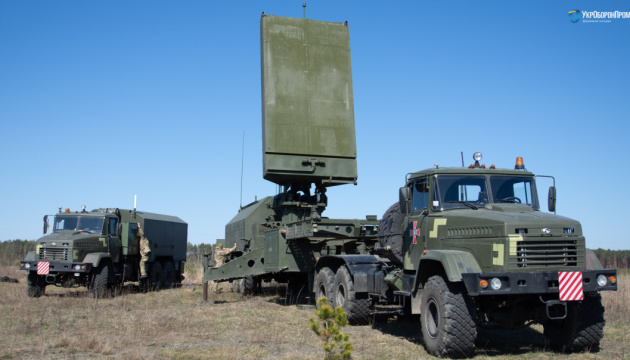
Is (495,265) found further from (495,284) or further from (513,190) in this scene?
(513,190)

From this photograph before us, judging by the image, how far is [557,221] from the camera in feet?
23.9

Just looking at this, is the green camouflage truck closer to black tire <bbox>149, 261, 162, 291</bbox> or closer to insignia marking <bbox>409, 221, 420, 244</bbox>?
insignia marking <bbox>409, 221, 420, 244</bbox>

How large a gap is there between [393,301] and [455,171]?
8.72ft

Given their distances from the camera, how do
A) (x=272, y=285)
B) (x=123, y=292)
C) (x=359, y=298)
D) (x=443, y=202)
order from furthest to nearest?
(x=272, y=285), (x=123, y=292), (x=359, y=298), (x=443, y=202)

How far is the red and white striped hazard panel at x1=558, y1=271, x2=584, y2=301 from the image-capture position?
697 cm

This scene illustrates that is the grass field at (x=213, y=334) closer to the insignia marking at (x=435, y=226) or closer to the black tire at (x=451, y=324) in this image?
the black tire at (x=451, y=324)

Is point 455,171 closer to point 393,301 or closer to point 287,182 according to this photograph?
point 393,301

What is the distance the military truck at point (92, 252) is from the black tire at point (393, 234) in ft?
31.0

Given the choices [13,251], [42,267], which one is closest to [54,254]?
[42,267]

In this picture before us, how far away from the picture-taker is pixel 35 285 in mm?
15961

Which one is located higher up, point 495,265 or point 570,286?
point 495,265

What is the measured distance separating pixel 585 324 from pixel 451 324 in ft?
6.19

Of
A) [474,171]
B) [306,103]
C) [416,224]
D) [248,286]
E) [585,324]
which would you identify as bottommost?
[585,324]

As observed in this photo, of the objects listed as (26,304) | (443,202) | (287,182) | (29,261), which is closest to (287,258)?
(287,182)
